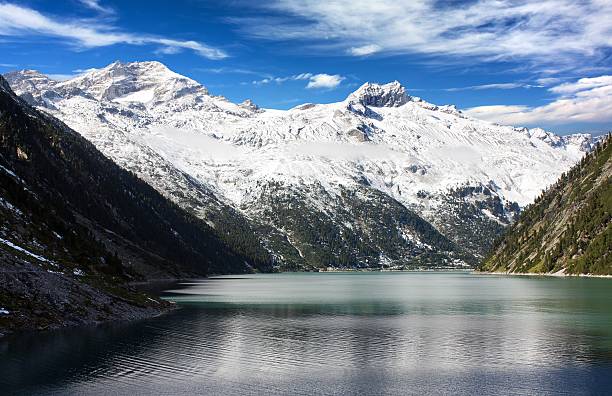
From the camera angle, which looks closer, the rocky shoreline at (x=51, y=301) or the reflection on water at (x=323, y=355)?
the reflection on water at (x=323, y=355)

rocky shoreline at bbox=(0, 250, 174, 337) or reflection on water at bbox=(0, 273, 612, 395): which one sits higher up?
rocky shoreline at bbox=(0, 250, 174, 337)

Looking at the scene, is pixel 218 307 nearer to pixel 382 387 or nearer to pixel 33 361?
pixel 33 361

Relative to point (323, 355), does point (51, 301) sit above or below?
above

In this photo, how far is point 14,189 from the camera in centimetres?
17325

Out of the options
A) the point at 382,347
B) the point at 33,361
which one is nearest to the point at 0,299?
the point at 33,361

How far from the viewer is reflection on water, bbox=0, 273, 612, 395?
2591 inches

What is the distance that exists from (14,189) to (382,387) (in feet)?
453

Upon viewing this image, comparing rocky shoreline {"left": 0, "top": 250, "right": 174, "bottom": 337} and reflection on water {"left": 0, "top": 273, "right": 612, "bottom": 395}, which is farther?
rocky shoreline {"left": 0, "top": 250, "right": 174, "bottom": 337}

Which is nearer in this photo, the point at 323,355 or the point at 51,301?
the point at 323,355

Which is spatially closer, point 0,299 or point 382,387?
point 382,387

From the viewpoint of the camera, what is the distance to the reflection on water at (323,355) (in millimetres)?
65812

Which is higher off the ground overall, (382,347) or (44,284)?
(44,284)

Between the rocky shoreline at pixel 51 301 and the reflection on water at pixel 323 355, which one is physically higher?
the rocky shoreline at pixel 51 301

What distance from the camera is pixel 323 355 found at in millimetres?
84812
